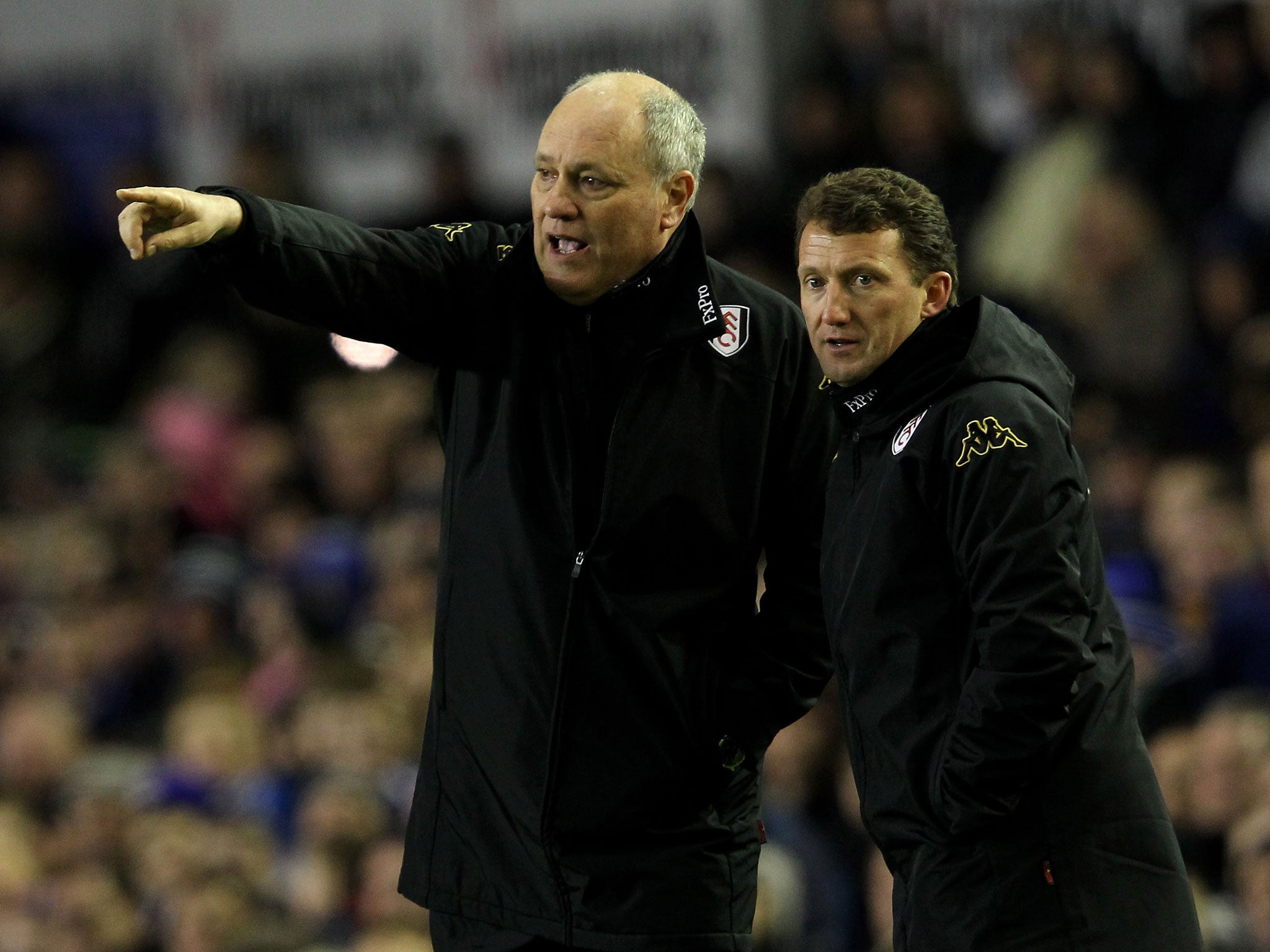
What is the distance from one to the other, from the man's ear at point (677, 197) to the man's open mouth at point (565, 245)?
14cm

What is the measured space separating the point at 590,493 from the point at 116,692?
4.73 metres

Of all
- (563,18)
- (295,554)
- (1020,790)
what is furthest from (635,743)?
(563,18)

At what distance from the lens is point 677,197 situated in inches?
112

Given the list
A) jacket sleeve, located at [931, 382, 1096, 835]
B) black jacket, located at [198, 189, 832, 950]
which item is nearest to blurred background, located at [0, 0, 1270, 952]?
black jacket, located at [198, 189, 832, 950]

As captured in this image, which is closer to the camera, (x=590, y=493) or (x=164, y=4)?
(x=590, y=493)

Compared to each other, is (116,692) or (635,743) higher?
(635,743)

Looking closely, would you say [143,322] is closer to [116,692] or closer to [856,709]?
[116,692]

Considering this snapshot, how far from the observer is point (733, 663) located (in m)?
2.88

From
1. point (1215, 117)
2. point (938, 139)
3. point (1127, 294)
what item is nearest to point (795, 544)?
point (1127, 294)

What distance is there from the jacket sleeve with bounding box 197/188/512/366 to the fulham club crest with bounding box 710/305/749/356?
1.11 feet

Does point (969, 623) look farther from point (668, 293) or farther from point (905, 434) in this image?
point (668, 293)

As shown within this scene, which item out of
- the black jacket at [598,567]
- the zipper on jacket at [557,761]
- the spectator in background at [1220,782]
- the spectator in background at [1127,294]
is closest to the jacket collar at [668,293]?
the black jacket at [598,567]

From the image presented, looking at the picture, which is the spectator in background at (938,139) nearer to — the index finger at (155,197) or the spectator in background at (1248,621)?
the spectator in background at (1248,621)

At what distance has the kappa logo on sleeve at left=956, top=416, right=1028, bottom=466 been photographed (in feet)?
7.95
